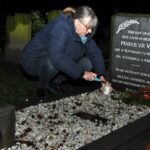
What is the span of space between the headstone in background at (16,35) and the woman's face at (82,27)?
376 centimetres

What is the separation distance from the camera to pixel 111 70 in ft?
24.1

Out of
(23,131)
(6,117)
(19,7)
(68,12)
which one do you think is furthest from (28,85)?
(19,7)

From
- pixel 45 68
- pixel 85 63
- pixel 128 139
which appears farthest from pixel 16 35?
pixel 128 139

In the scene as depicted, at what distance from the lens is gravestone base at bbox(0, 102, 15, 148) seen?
4493mm

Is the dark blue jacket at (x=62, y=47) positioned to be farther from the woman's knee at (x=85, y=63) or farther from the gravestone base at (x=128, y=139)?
the gravestone base at (x=128, y=139)

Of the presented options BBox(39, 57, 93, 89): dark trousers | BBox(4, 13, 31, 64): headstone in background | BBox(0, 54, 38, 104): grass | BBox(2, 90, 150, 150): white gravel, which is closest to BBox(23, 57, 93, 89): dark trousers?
BBox(39, 57, 93, 89): dark trousers

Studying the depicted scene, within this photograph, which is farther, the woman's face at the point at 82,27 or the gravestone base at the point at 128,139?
the woman's face at the point at 82,27

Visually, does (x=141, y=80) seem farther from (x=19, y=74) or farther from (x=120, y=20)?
(x=19, y=74)

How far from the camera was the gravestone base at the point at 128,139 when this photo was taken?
4754mm

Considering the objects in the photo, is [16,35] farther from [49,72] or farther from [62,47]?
[62,47]

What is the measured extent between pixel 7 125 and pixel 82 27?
1.93 meters

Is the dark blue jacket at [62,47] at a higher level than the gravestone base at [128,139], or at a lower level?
higher

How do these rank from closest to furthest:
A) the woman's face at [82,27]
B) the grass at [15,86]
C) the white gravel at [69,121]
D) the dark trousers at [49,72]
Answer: the white gravel at [69,121], the woman's face at [82,27], the dark trousers at [49,72], the grass at [15,86]

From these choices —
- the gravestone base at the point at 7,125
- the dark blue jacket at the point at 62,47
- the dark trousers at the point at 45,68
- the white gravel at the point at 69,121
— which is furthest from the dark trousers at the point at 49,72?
the gravestone base at the point at 7,125
